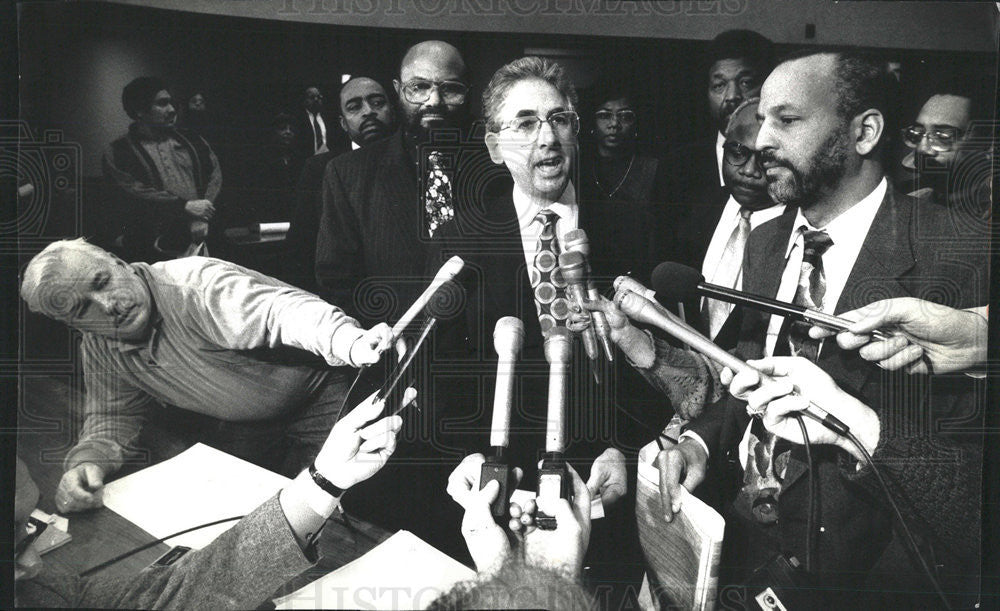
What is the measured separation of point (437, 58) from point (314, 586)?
168 cm

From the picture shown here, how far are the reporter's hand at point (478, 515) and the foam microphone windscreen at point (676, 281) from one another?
741 millimetres

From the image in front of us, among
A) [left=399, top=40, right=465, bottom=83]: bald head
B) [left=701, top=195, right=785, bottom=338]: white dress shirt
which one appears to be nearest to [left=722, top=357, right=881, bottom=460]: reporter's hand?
[left=701, top=195, right=785, bottom=338]: white dress shirt

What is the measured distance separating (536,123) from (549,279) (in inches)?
19.2

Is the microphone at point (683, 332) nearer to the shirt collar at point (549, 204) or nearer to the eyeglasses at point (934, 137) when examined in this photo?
the shirt collar at point (549, 204)

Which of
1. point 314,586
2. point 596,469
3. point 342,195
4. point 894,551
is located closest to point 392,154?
point 342,195

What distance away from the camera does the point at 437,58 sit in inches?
95.4

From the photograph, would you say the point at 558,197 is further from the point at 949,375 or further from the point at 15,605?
the point at 15,605

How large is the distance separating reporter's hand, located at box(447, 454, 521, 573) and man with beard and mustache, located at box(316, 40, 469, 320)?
540 mm

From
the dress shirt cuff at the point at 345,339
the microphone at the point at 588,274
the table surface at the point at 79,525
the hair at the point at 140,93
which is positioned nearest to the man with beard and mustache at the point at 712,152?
the microphone at the point at 588,274

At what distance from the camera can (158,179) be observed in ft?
8.07

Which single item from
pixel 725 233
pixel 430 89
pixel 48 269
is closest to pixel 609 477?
pixel 725 233

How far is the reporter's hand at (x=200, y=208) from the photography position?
2461 mm

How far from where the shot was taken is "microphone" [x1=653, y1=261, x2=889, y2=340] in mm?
2416

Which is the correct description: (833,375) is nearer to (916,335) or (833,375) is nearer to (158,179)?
(916,335)
